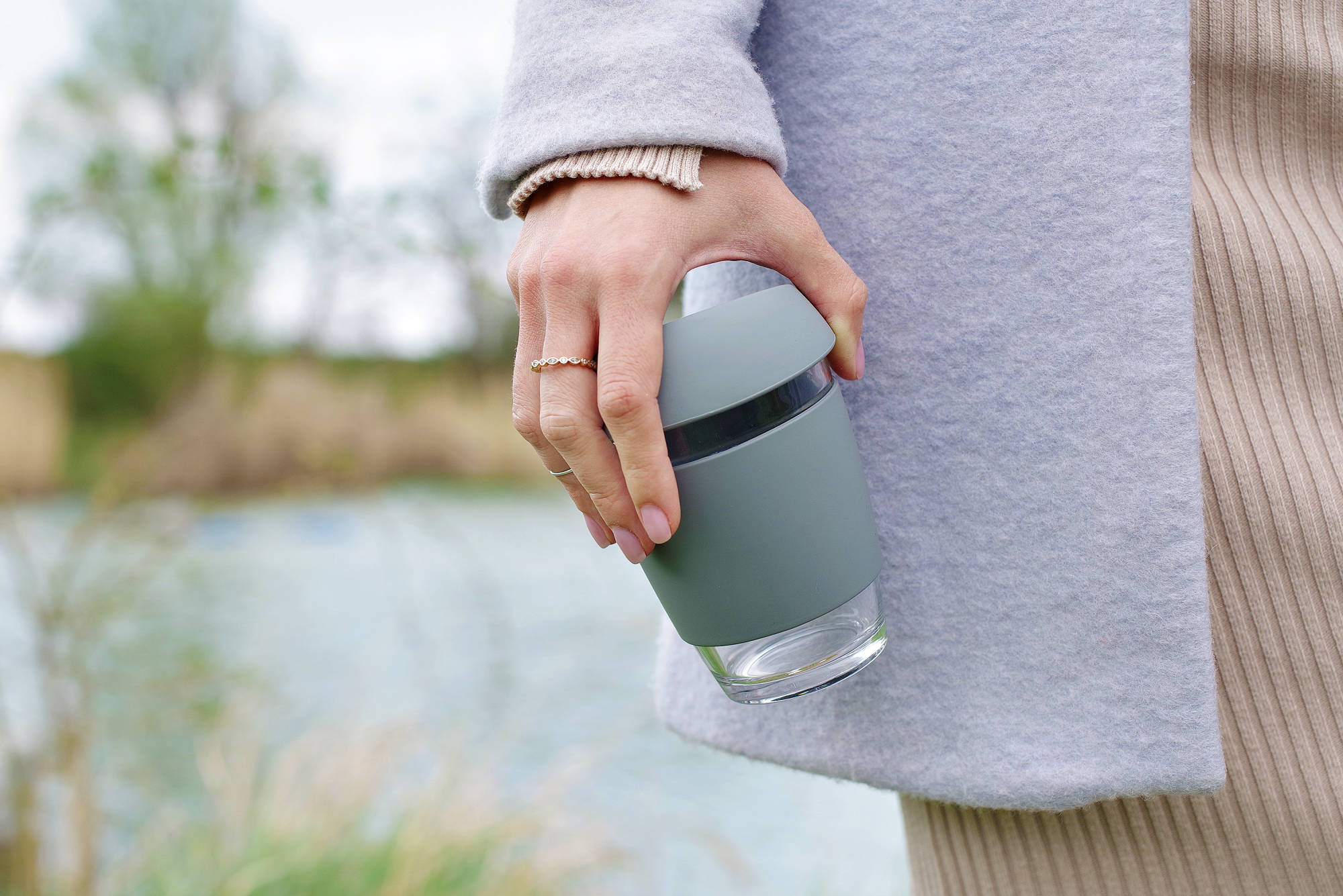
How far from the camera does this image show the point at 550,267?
0.43m

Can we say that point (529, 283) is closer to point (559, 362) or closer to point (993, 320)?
point (559, 362)

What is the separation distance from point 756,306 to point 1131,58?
0.25 meters

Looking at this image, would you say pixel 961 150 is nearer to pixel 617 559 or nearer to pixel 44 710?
pixel 44 710

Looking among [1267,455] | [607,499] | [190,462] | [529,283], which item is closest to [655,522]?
[607,499]

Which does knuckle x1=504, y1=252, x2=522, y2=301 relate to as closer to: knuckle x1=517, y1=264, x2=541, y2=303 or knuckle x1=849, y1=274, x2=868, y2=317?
knuckle x1=517, y1=264, x2=541, y2=303

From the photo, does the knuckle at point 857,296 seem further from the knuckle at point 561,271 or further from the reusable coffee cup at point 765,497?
the knuckle at point 561,271

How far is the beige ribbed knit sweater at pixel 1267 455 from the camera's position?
20.1 inches

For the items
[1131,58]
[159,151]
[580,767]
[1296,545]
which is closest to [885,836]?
[580,767]

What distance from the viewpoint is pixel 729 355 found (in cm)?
42

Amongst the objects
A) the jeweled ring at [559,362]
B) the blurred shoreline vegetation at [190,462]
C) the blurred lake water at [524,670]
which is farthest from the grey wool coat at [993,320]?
the blurred shoreline vegetation at [190,462]

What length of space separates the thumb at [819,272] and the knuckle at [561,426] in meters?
0.14

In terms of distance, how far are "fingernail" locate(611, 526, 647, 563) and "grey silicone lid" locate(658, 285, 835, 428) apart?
0.06 m

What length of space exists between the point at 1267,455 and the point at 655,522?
1.17 feet

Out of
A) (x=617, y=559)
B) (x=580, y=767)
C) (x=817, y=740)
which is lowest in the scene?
(x=617, y=559)
